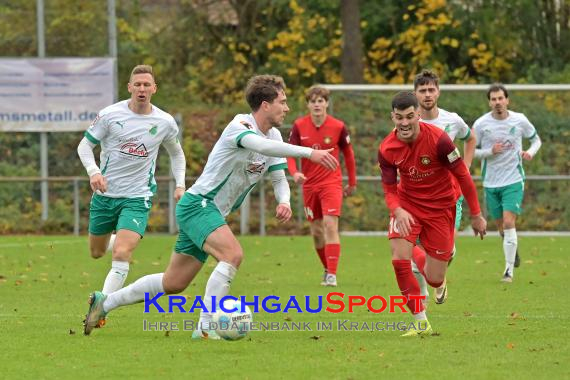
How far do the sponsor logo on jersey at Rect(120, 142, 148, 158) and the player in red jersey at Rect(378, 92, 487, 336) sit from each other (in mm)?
2497

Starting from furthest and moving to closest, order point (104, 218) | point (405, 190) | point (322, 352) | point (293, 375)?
point (104, 218) < point (405, 190) < point (322, 352) < point (293, 375)

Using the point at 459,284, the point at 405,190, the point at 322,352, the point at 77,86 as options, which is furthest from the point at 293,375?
the point at 77,86

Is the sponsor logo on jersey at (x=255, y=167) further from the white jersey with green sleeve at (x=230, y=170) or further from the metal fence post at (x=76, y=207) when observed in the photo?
the metal fence post at (x=76, y=207)

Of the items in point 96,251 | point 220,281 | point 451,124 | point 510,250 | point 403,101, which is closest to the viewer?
point 220,281

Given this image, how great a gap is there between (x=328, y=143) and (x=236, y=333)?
6.60 m

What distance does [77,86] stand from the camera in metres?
25.7

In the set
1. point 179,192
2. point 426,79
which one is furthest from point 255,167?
point 426,79

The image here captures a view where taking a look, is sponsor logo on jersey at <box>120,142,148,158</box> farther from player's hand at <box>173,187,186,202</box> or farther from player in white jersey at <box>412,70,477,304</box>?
player in white jersey at <box>412,70,477,304</box>

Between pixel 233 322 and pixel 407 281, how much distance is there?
57.8 inches

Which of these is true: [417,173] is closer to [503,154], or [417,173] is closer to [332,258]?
[332,258]

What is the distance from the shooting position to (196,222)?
979 cm

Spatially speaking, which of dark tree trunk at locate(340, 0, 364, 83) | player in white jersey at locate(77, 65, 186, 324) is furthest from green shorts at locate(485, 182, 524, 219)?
dark tree trunk at locate(340, 0, 364, 83)

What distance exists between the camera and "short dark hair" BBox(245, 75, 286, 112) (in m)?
9.94

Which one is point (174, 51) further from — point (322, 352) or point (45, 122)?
point (322, 352)
